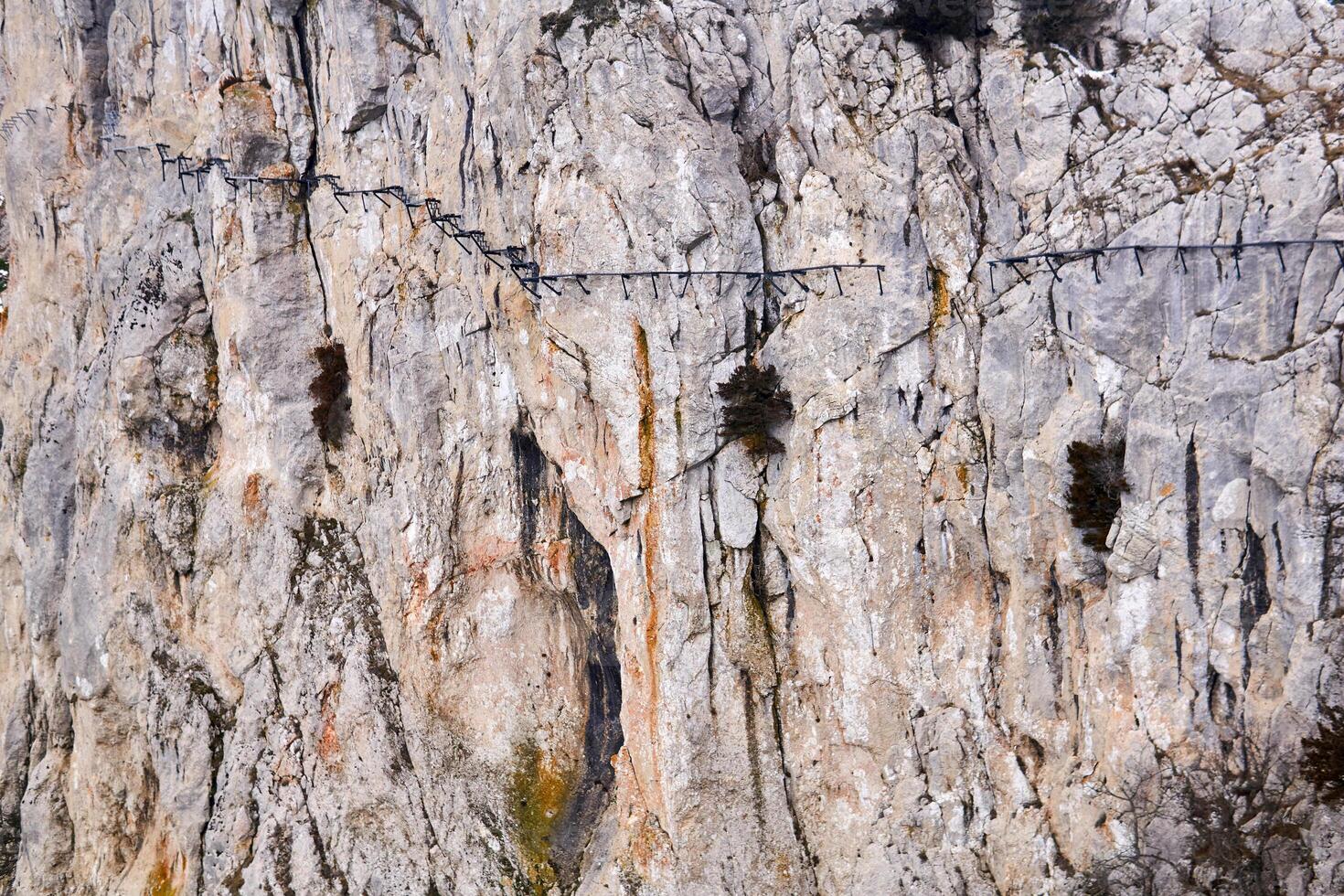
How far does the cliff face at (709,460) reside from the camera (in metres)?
12.1

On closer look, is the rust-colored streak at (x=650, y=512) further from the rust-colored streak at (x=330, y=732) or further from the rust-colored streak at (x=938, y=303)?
the rust-colored streak at (x=330, y=732)

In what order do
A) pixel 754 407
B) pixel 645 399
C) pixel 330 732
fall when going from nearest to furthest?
pixel 754 407
pixel 645 399
pixel 330 732

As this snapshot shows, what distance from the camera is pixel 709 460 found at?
1494 centimetres

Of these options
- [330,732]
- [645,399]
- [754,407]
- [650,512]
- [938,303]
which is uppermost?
[938,303]

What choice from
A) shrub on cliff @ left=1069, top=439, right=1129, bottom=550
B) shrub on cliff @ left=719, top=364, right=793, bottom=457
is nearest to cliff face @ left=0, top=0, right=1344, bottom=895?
shrub on cliff @ left=1069, top=439, right=1129, bottom=550

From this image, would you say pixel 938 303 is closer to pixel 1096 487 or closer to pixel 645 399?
pixel 1096 487

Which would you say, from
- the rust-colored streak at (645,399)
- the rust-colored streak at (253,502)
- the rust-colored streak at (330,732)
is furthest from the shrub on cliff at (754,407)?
the rust-colored streak at (253,502)

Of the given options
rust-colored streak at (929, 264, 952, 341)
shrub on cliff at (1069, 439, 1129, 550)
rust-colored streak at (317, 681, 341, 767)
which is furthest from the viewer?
rust-colored streak at (317, 681, 341, 767)

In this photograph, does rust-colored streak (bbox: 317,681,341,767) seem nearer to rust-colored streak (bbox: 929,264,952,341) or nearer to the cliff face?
the cliff face

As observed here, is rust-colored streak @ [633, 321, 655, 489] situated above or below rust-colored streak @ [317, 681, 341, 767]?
above

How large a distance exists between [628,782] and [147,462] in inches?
515

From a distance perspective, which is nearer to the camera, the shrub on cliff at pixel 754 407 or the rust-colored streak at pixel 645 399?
the shrub on cliff at pixel 754 407

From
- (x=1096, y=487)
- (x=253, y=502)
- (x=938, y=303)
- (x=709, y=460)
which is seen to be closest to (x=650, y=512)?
(x=709, y=460)

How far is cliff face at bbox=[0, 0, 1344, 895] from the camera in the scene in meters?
12.1
